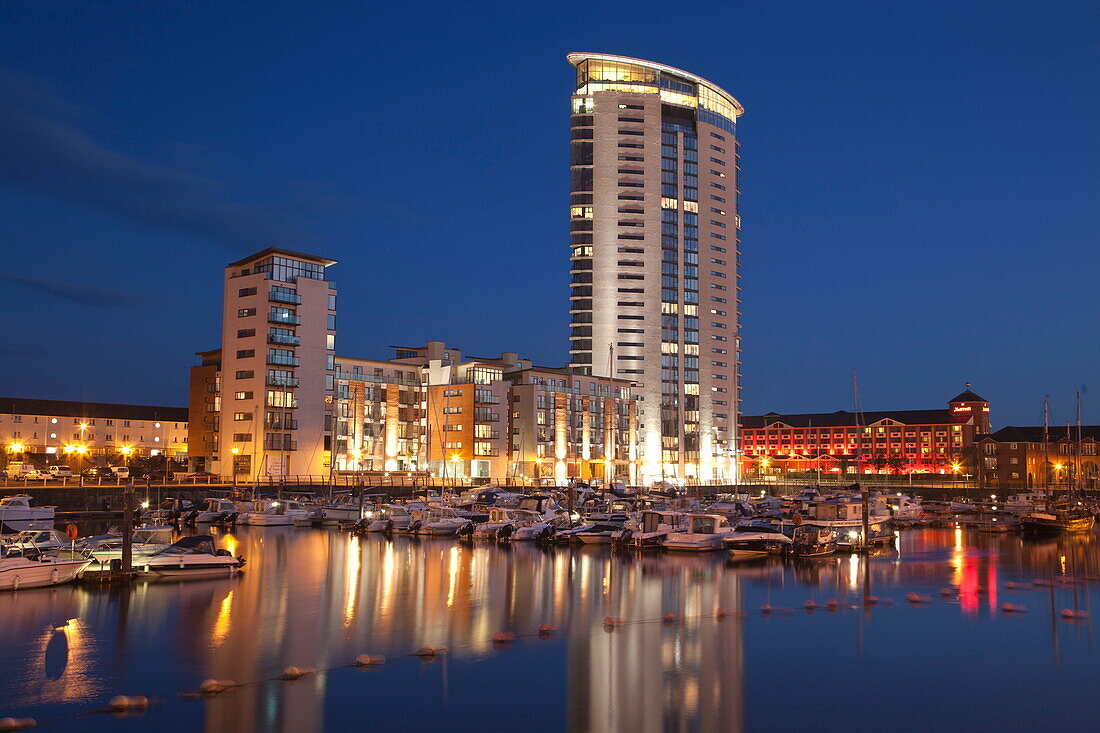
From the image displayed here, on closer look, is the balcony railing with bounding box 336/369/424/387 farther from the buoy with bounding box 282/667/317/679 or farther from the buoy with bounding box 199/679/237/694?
the buoy with bounding box 199/679/237/694

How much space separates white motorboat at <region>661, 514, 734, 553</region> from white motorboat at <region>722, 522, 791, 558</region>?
72cm

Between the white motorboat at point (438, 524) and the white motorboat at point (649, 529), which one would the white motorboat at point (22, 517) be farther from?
the white motorboat at point (649, 529)

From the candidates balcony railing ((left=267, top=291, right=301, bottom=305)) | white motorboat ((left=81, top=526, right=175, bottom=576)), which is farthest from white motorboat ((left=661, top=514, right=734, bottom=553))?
balcony railing ((left=267, top=291, right=301, bottom=305))

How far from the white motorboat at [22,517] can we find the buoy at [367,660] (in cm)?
4046

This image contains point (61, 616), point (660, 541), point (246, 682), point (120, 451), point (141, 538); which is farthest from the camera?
point (120, 451)

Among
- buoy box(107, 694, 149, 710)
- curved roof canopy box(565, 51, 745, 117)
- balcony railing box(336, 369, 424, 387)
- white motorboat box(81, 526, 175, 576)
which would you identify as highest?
curved roof canopy box(565, 51, 745, 117)

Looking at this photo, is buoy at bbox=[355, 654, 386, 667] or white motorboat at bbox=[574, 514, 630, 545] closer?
buoy at bbox=[355, 654, 386, 667]

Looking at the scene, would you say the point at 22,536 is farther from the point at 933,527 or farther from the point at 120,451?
the point at 120,451

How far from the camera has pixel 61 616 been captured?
2697 centimetres

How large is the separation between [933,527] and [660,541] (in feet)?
120

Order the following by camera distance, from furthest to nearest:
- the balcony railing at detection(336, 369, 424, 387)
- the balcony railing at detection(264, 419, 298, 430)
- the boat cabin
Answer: the balcony railing at detection(336, 369, 424, 387)
the balcony railing at detection(264, 419, 298, 430)
the boat cabin

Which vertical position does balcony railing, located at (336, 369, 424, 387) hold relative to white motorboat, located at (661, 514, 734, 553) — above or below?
above

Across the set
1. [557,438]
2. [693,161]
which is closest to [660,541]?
[557,438]

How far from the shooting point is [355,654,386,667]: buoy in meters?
21.2
